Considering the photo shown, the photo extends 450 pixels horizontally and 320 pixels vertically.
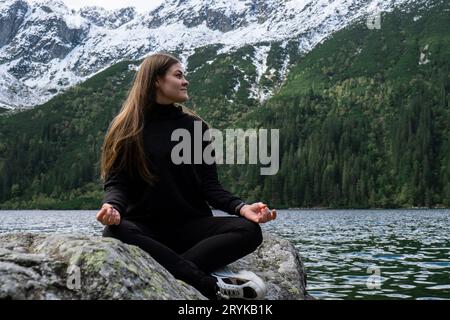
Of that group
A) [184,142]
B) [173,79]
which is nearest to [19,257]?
[184,142]

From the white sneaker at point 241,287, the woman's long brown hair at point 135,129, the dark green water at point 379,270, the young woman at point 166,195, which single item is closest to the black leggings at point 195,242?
the young woman at point 166,195

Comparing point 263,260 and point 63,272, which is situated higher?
point 63,272

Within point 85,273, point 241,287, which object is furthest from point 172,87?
point 85,273

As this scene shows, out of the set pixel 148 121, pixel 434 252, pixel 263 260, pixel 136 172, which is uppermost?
pixel 148 121

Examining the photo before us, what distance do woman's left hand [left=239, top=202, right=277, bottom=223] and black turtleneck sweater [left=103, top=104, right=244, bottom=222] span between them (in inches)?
6.0

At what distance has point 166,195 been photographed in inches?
309

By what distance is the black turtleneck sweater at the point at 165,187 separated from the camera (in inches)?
310

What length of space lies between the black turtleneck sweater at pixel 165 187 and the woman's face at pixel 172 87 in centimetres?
18

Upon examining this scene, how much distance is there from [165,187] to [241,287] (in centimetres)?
183

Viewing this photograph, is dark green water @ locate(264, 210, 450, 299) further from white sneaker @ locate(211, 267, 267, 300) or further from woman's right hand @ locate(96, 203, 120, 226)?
woman's right hand @ locate(96, 203, 120, 226)

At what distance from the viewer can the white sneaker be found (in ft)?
23.0

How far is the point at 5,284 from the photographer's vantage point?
5.16m

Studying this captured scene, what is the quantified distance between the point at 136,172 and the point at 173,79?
60.1 inches
